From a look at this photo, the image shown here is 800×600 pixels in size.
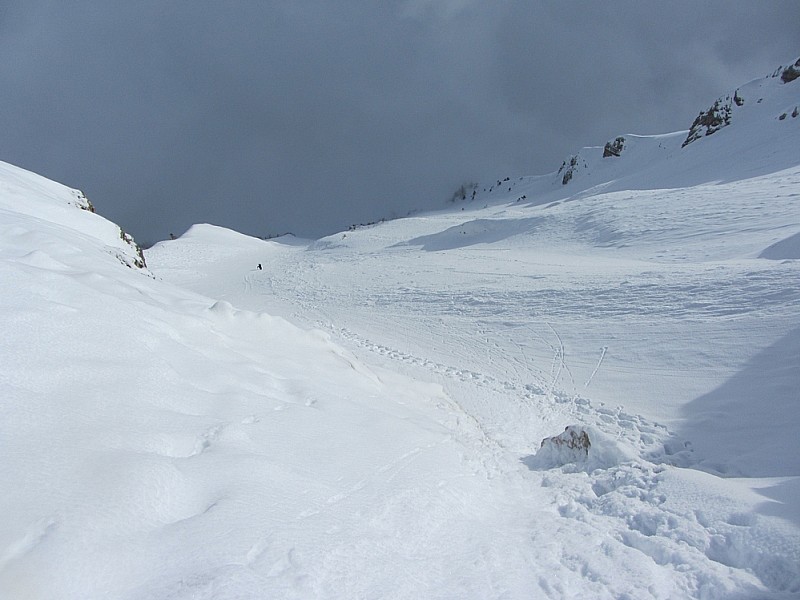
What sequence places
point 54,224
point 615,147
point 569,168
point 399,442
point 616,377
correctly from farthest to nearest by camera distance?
1. point 569,168
2. point 615,147
3. point 54,224
4. point 616,377
5. point 399,442

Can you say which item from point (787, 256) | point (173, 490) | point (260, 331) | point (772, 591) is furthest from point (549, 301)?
point (173, 490)

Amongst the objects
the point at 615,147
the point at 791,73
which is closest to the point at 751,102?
the point at 791,73

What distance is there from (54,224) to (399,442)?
1044 cm

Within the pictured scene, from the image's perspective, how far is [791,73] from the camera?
1984 inches

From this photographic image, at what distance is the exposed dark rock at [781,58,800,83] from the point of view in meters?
49.9

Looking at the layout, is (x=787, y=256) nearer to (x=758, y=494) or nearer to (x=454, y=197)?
(x=758, y=494)

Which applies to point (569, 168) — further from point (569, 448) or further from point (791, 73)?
point (569, 448)

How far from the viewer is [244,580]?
9.57 feet

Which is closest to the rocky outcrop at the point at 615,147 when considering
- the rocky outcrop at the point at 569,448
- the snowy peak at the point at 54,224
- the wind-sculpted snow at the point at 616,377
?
the wind-sculpted snow at the point at 616,377

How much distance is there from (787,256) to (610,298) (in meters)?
5.28

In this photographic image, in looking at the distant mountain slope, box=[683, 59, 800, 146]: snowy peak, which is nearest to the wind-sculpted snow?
the distant mountain slope

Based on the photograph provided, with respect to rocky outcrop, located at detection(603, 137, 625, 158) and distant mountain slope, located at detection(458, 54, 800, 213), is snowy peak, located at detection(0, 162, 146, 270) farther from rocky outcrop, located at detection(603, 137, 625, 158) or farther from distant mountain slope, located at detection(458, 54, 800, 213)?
rocky outcrop, located at detection(603, 137, 625, 158)

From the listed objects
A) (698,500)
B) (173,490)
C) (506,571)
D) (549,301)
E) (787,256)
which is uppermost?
(787,256)

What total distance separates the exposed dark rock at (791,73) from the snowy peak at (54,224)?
66502mm
